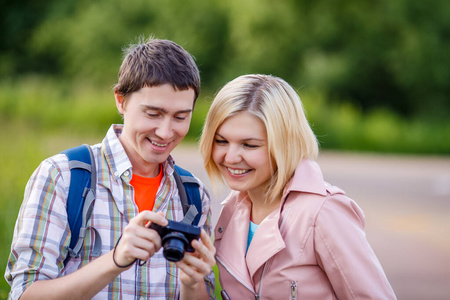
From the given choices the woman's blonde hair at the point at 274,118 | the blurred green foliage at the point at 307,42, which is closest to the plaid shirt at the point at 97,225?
the woman's blonde hair at the point at 274,118

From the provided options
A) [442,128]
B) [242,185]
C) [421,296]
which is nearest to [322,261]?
[242,185]

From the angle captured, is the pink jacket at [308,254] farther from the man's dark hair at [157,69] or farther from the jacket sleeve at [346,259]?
the man's dark hair at [157,69]

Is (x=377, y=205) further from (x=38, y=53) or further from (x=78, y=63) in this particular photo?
(x=38, y=53)

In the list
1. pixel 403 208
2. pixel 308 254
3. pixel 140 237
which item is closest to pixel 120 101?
pixel 140 237

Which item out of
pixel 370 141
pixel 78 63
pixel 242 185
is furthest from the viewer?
pixel 78 63

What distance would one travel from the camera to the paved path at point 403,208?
6.18 m

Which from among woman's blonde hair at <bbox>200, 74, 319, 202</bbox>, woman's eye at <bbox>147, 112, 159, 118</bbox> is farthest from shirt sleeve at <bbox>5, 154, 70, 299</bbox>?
woman's blonde hair at <bbox>200, 74, 319, 202</bbox>

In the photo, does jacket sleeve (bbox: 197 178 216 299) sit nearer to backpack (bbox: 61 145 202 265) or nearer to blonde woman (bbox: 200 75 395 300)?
blonde woman (bbox: 200 75 395 300)

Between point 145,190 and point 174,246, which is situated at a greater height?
point 145,190

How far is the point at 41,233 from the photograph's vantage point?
2.50 m

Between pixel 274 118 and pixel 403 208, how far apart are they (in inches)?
277

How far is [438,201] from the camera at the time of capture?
10.0 meters

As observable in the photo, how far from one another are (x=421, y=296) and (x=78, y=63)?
95.2 feet

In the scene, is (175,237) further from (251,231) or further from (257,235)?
(251,231)
